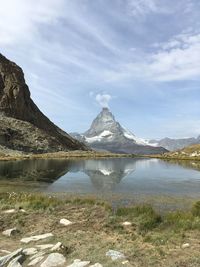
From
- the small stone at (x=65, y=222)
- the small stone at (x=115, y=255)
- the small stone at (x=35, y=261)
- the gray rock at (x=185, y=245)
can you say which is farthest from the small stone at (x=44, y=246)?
the gray rock at (x=185, y=245)

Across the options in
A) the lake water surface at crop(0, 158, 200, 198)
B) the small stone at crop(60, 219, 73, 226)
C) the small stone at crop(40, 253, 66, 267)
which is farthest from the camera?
A: the lake water surface at crop(0, 158, 200, 198)

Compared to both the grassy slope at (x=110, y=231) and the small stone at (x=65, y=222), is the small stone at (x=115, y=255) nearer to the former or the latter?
the grassy slope at (x=110, y=231)

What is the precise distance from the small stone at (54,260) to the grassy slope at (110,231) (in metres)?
0.39

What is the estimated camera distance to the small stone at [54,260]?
18.2 metres

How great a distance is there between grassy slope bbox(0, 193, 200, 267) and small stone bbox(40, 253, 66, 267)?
0.39 metres

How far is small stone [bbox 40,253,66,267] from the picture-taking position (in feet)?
59.8

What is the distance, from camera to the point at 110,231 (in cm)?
2419

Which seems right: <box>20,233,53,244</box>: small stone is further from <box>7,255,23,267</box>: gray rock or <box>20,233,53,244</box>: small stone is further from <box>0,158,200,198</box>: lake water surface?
<box>0,158,200,198</box>: lake water surface

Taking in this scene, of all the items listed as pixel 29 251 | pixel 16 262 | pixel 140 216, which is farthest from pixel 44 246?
pixel 140 216

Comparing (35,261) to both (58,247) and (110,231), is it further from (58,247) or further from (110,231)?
(110,231)

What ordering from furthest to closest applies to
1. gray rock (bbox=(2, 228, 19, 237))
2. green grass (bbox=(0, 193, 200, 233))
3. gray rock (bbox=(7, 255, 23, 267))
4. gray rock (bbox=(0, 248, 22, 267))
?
green grass (bbox=(0, 193, 200, 233)), gray rock (bbox=(2, 228, 19, 237)), gray rock (bbox=(0, 248, 22, 267)), gray rock (bbox=(7, 255, 23, 267))

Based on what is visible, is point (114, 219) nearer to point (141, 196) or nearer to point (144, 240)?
point (144, 240)

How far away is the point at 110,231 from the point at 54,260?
6245 millimetres

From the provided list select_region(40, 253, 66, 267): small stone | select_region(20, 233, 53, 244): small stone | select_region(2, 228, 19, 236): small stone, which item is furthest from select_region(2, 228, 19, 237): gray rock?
select_region(40, 253, 66, 267): small stone
